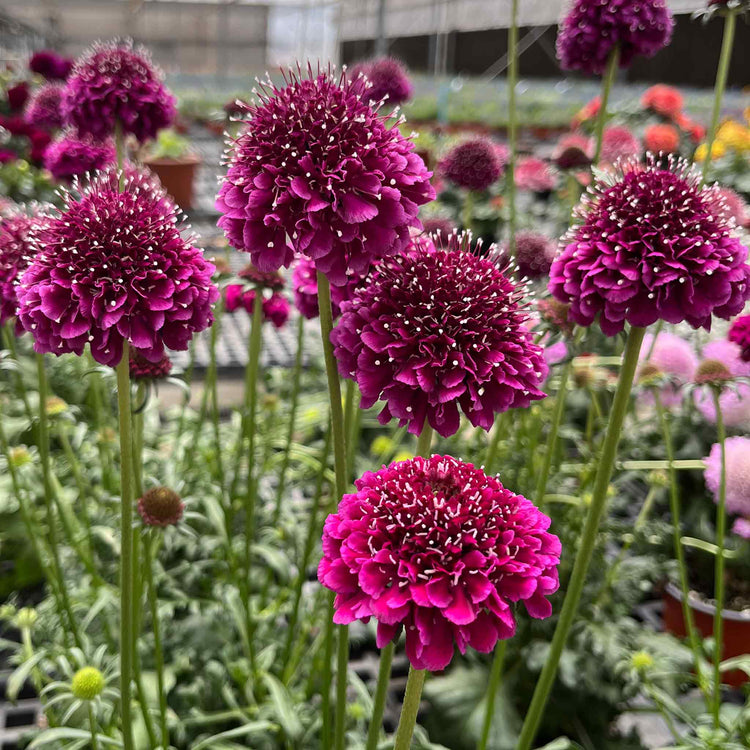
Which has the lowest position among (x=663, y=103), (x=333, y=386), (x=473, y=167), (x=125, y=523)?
(x=125, y=523)

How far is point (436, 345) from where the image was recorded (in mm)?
700

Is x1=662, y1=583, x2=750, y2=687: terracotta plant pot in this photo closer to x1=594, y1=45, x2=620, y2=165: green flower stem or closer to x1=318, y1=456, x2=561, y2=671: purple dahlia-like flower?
x1=594, y1=45, x2=620, y2=165: green flower stem

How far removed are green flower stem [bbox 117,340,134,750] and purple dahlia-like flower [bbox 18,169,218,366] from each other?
0.03 meters

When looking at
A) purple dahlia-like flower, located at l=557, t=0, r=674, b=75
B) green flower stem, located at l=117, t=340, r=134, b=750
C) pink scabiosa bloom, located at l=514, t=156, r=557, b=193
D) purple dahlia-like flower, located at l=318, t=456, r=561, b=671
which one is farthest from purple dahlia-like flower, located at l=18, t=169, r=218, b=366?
pink scabiosa bloom, located at l=514, t=156, r=557, b=193

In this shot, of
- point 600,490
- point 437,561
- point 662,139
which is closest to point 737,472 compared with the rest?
point 600,490

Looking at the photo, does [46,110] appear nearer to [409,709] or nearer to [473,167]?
[473,167]

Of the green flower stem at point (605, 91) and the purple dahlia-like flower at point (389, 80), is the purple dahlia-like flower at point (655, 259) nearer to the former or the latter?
the green flower stem at point (605, 91)

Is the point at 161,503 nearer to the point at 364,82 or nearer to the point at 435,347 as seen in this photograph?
the point at 435,347

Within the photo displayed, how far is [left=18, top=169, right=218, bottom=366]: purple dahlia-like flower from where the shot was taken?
0.71 metres

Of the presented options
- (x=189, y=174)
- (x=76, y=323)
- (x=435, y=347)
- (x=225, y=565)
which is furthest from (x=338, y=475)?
(x=189, y=174)

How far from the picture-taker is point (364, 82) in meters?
0.75

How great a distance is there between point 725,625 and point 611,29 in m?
1.17

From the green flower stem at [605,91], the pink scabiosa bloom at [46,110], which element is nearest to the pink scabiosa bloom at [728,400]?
the green flower stem at [605,91]

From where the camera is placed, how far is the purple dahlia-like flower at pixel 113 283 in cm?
71
